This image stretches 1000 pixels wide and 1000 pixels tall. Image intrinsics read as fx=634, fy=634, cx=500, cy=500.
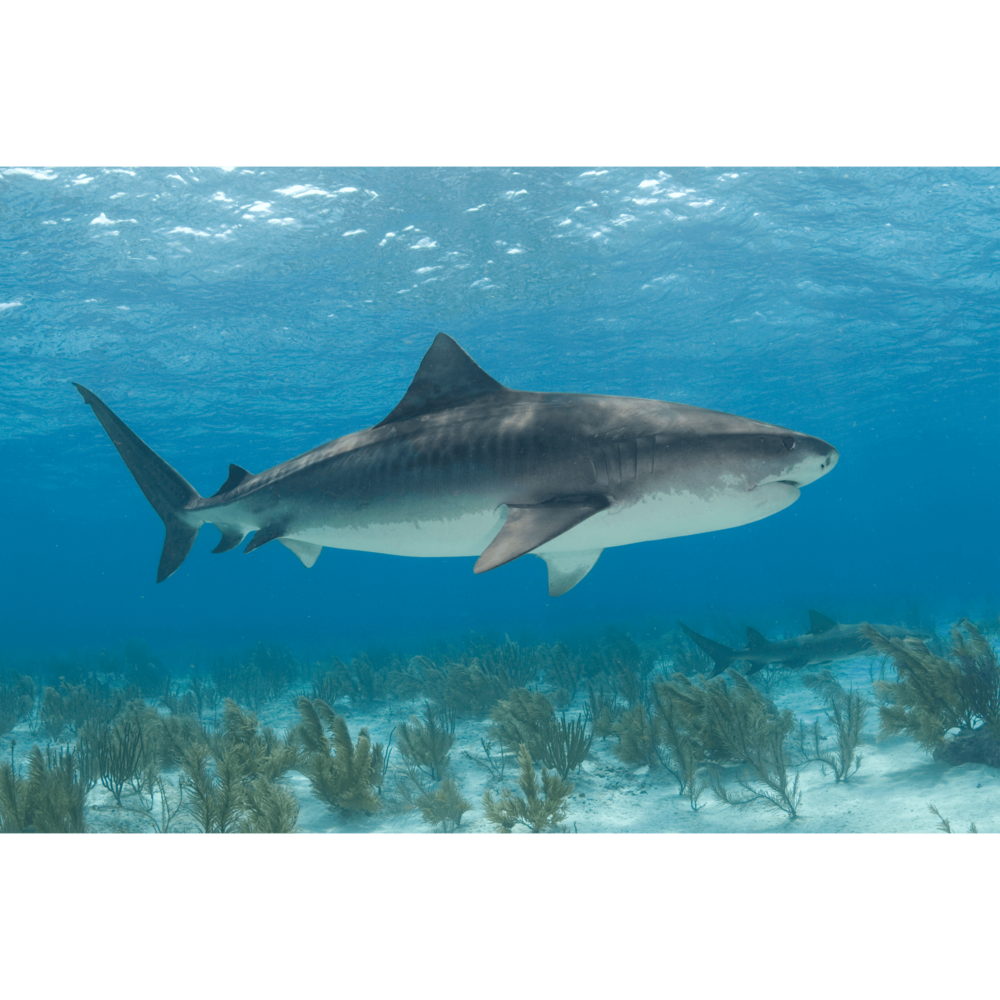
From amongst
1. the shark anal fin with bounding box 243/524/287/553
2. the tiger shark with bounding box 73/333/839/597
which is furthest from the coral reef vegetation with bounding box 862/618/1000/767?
the shark anal fin with bounding box 243/524/287/553

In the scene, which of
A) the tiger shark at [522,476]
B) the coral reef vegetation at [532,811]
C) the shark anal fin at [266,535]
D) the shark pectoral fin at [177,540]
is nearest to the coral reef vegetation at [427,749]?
the coral reef vegetation at [532,811]

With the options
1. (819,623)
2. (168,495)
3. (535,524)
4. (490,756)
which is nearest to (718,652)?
(819,623)

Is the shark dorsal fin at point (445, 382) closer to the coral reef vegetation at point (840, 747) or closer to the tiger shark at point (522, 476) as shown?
the tiger shark at point (522, 476)

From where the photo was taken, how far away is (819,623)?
10.5m

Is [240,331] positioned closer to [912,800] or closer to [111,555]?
[912,800]

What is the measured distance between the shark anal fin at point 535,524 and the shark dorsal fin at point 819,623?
26.4ft

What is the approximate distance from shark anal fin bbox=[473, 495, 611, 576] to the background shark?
264 inches

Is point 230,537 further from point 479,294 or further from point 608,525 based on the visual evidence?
point 479,294

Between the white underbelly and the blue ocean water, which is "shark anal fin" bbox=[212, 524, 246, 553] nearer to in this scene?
the white underbelly

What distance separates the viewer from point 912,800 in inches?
194

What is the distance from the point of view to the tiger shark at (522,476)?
392 cm

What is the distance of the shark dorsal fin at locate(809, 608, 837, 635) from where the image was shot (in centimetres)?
1044

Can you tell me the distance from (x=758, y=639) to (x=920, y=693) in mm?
4018

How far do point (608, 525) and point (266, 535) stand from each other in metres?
3.22
